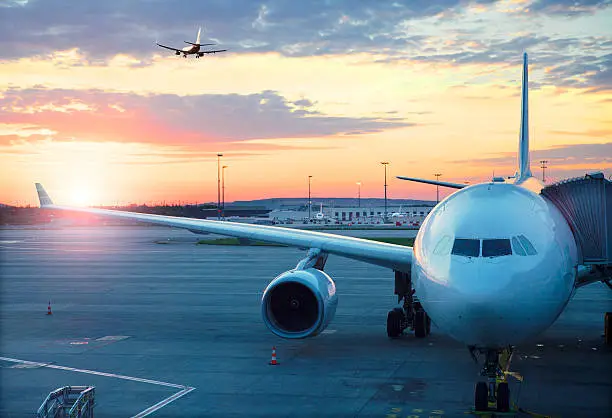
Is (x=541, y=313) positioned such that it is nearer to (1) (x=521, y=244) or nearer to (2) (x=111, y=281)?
(1) (x=521, y=244)

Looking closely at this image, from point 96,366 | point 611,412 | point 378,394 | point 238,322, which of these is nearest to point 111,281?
point 238,322

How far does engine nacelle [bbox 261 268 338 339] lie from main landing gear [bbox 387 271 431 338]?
9.66ft

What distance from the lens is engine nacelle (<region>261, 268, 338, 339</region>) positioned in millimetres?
17984

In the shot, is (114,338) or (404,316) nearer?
(114,338)

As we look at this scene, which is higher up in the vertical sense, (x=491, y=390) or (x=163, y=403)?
(x=491, y=390)

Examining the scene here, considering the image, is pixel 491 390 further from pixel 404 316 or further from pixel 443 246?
pixel 404 316

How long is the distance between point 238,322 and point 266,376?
7.96 meters

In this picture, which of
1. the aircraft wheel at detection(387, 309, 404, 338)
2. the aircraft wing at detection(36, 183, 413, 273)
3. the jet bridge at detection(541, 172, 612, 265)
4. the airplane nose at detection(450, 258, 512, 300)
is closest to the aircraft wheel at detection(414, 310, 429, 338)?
the aircraft wheel at detection(387, 309, 404, 338)

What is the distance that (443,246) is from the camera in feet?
42.2

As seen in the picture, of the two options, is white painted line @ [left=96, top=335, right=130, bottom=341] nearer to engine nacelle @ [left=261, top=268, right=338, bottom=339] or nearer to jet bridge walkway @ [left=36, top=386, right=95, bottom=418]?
engine nacelle @ [left=261, top=268, right=338, bottom=339]

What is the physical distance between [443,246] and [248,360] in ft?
23.8

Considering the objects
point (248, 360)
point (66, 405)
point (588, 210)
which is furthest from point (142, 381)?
point (588, 210)

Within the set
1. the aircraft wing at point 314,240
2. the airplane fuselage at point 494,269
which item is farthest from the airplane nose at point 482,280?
the aircraft wing at point 314,240

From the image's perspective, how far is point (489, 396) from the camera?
44.6 ft
